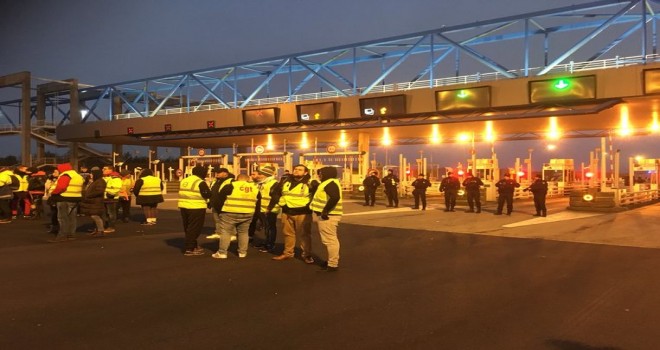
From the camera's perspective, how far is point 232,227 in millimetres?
8867

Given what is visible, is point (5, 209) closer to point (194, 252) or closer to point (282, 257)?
point (194, 252)

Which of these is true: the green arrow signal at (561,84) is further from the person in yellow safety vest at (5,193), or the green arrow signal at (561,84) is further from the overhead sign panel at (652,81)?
the person in yellow safety vest at (5,193)

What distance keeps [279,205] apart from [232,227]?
3.02 feet

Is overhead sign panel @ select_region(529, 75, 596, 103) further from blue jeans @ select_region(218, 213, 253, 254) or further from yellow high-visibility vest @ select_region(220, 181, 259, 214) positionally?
blue jeans @ select_region(218, 213, 253, 254)

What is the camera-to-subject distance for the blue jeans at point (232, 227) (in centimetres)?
875

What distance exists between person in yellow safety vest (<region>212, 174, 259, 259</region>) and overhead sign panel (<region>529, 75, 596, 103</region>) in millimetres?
20079

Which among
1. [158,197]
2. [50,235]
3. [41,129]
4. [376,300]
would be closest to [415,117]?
[158,197]

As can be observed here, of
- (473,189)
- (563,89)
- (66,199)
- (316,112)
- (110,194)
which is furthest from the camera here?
(316,112)

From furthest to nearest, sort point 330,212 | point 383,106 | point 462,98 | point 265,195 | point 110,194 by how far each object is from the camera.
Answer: point 383,106, point 462,98, point 110,194, point 265,195, point 330,212

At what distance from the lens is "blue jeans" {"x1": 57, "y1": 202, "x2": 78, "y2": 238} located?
10.7 meters

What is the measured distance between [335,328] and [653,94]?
22.5 metres

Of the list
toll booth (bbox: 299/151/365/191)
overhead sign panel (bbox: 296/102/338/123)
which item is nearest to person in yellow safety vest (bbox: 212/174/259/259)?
toll booth (bbox: 299/151/365/191)

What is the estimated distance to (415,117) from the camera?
1196 inches

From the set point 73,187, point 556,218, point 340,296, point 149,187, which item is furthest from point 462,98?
point 340,296
